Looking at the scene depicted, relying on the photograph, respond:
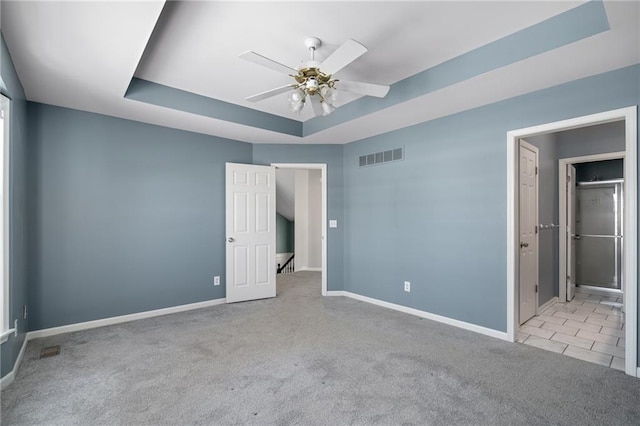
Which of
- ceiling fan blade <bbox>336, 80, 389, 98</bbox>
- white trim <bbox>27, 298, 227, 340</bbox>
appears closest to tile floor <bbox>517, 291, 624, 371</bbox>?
ceiling fan blade <bbox>336, 80, 389, 98</bbox>

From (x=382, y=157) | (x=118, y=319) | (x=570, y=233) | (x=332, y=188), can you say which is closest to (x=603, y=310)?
(x=570, y=233)

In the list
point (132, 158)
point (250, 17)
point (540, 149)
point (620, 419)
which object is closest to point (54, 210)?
point (132, 158)

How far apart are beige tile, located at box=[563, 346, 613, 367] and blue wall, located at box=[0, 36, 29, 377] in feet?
15.0

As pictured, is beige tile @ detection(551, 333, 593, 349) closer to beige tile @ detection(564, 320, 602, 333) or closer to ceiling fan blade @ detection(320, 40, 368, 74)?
beige tile @ detection(564, 320, 602, 333)

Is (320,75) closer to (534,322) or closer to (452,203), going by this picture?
(452,203)

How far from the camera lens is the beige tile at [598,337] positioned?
3041 millimetres

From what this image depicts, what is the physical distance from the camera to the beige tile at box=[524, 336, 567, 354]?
2.88 meters

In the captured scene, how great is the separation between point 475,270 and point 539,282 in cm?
135

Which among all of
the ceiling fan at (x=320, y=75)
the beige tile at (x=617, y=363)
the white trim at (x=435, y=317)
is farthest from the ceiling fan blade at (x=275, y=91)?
the beige tile at (x=617, y=363)

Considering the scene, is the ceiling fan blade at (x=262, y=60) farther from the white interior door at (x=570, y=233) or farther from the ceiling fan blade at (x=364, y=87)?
the white interior door at (x=570, y=233)

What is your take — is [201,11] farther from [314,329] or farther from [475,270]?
[475,270]

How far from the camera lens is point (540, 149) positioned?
398cm

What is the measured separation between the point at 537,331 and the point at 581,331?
471 millimetres

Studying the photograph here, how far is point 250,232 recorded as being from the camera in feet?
15.1
